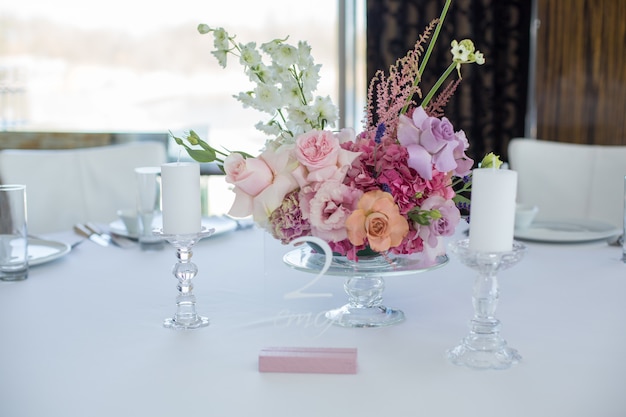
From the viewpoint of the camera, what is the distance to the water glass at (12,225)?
56.8 inches

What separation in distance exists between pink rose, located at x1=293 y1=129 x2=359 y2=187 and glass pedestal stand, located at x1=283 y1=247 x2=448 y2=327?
0.15m

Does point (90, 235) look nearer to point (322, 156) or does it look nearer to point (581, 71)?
point (322, 156)

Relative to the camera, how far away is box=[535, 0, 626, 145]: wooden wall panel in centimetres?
329

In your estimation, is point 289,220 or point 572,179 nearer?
point 289,220

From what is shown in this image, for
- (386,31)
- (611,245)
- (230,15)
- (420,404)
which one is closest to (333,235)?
(420,404)

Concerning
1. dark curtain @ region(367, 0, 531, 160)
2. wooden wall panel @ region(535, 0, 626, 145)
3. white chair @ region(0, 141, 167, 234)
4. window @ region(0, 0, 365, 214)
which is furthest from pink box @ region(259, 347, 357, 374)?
window @ region(0, 0, 365, 214)

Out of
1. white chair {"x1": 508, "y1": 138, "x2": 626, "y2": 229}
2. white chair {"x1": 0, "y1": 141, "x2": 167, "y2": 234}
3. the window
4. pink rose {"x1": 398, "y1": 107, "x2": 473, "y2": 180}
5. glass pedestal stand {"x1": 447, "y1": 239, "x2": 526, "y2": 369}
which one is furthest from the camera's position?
the window

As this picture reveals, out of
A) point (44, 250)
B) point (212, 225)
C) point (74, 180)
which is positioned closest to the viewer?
point (44, 250)

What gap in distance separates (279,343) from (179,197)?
260 millimetres

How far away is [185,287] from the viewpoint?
1.25m

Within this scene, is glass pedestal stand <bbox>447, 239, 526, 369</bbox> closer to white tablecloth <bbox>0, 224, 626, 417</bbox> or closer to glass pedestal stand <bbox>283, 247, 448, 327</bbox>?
white tablecloth <bbox>0, 224, 626, 417</bbox>

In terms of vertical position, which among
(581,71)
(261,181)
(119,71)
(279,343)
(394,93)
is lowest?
(279,343)

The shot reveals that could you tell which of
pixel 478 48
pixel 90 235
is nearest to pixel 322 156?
pixel 90 235

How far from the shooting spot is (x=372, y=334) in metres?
1.18
